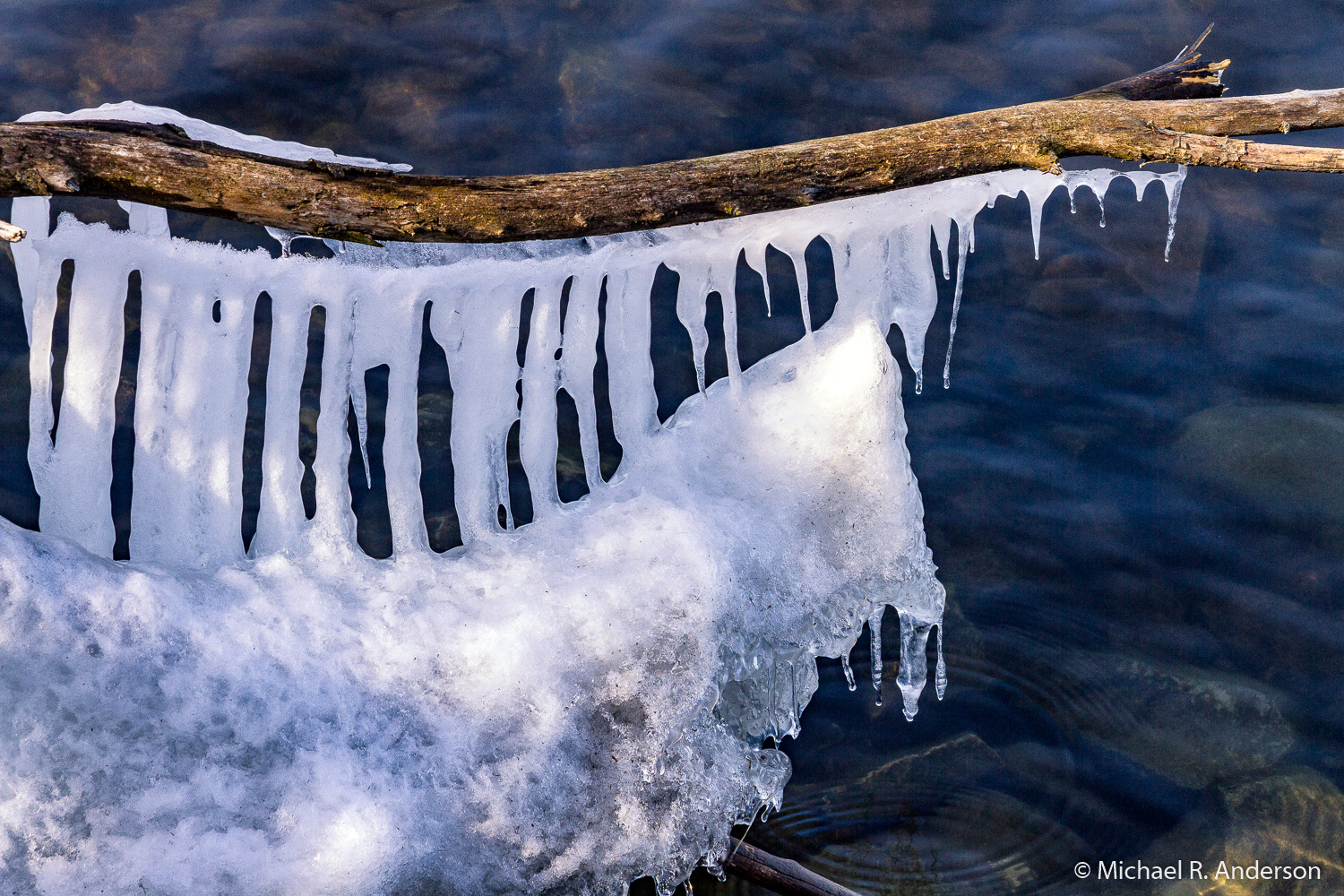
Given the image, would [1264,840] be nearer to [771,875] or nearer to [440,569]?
[771,875]

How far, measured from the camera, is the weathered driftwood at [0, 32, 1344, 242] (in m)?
2.31

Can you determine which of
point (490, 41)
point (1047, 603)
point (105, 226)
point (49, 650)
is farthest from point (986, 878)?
point (490, 41)

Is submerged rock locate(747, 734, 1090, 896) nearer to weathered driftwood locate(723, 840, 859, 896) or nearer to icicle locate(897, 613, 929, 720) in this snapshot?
icicle locate(897, 613, 929, 720)

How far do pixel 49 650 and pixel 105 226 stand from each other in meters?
1.16

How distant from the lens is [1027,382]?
185 inches

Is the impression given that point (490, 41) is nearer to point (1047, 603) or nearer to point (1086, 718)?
point (1047, 603)

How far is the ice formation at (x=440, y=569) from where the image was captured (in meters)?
2.54

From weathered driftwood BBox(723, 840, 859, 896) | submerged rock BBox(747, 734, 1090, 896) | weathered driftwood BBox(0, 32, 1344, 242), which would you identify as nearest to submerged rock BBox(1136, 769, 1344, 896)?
submerged rock BBox(747, 734, 1090, 896)

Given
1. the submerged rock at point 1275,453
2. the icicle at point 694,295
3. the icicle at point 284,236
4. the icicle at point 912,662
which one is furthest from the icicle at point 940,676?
the icicle at point 284,236

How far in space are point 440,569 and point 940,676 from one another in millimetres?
1792

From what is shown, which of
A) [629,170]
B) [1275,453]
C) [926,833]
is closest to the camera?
[629,170]

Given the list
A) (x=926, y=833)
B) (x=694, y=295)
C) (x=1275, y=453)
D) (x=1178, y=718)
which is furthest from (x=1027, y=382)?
(x=694, y=295)

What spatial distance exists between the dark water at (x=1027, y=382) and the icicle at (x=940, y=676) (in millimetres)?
62

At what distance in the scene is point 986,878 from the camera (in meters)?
3.31
